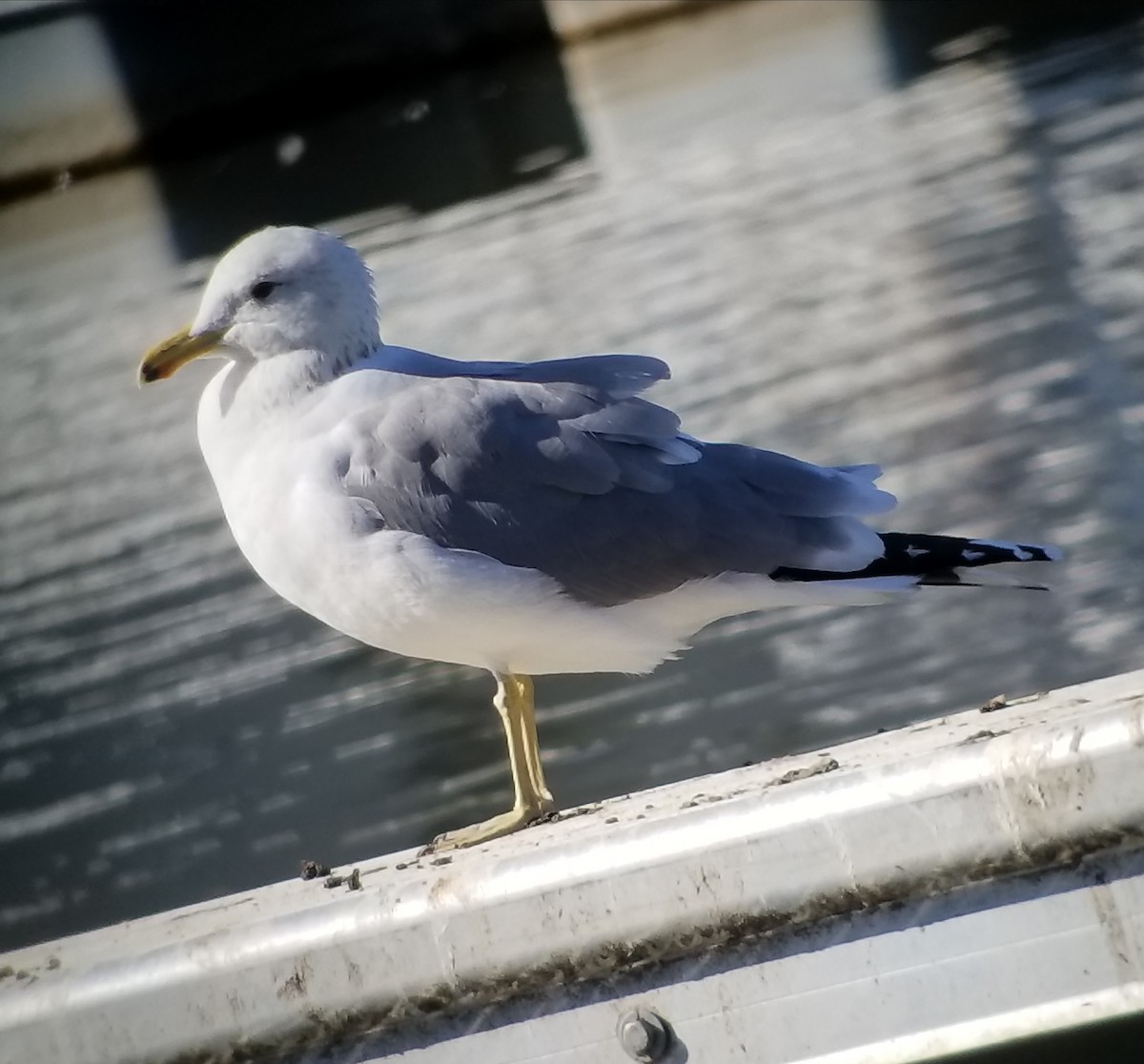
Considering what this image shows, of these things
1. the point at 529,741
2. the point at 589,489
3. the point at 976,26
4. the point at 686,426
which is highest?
the point at 589,489

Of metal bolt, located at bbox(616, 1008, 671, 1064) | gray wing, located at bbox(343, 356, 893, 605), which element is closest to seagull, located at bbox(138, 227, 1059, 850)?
gray wing, located at bbox(343, 356, 893, 605)

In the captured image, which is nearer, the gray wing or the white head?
the gray wing

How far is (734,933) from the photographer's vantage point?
220 centimetres

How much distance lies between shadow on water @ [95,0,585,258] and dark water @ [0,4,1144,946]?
8.27ft

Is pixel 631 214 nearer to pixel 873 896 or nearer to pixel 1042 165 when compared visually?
pixel 1042 165

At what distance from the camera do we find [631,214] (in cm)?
1216

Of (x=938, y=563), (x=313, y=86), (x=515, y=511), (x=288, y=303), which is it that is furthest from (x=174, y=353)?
(x=313, y=86)

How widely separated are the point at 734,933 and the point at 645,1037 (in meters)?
0.16

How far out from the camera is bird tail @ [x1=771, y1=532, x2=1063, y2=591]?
9.65 feet

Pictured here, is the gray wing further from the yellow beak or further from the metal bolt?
the metal bolt

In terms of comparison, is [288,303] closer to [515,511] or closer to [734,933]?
[515,511]

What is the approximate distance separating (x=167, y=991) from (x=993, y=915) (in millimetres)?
1024

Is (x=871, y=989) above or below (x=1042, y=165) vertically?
above

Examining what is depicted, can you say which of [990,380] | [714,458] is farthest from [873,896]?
[990,380]
